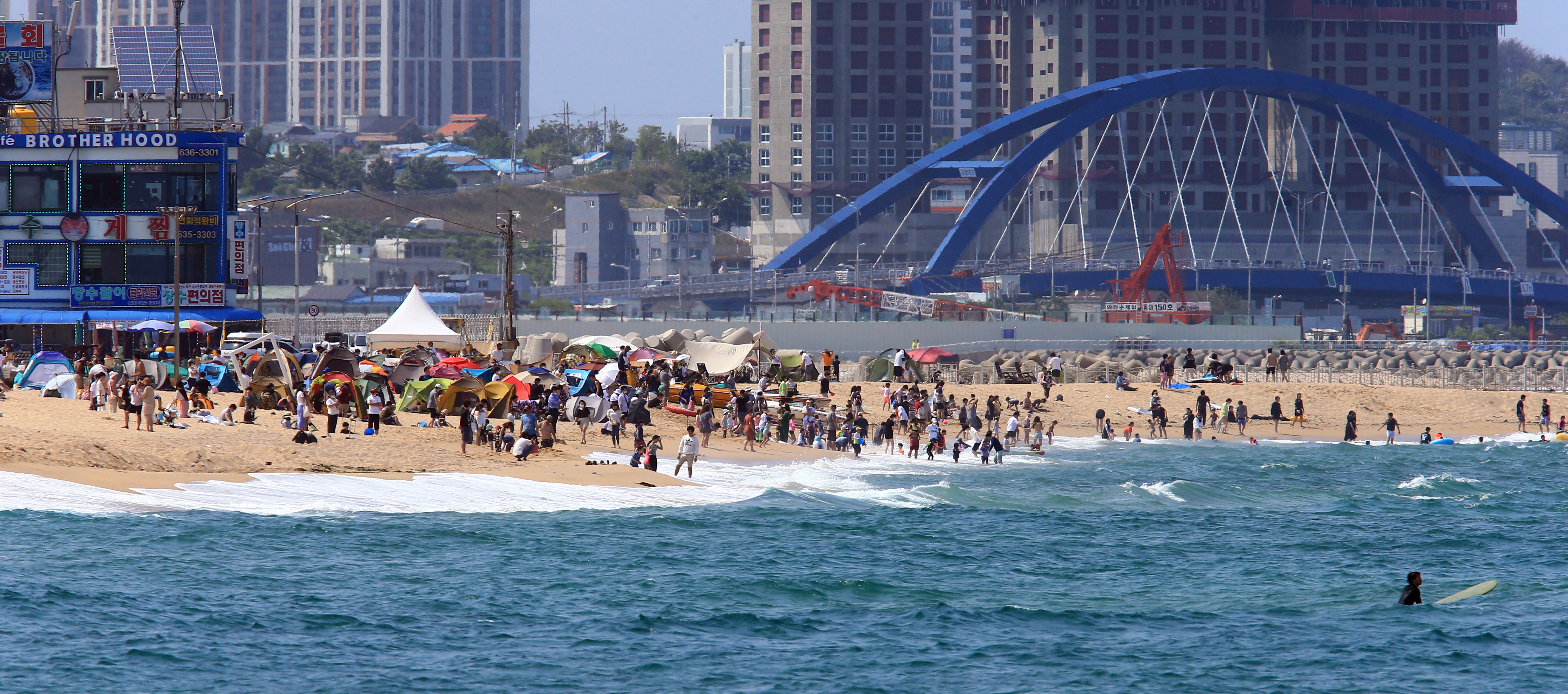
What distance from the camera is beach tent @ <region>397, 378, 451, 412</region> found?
40906 mm

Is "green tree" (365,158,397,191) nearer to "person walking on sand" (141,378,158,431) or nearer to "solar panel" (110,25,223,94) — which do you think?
"solar panel" (110,25,223,94)

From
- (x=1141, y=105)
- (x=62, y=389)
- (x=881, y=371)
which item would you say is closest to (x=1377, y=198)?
(x=1141, y=105)

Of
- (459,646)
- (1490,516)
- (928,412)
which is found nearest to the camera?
(459,646)

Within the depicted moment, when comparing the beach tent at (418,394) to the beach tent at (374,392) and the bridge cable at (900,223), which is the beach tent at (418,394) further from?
the bridge cable at (900,223)

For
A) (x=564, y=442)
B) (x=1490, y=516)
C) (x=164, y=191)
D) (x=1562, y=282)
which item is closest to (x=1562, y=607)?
(x=1490, y=516)

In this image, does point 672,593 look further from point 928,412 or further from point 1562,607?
point 928,412

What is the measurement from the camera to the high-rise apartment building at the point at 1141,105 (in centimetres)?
15425

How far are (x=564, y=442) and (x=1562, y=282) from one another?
398ft

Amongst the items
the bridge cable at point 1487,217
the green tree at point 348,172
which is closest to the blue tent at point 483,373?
the bridge cable at point 1487,217

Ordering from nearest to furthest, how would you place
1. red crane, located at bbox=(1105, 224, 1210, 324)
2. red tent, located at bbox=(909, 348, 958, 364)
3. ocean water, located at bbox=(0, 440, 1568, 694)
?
ocean water, located at bbox=(0, 440, 1568, 694) → red tent, located at bbox=(909, 348, 958, 364) → red crane, located at bbox=(1105, 224, 1210, 324)

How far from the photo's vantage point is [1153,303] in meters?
96.2

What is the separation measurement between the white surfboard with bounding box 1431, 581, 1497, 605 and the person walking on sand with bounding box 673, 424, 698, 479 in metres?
15.7

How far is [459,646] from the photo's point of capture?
2306 cm

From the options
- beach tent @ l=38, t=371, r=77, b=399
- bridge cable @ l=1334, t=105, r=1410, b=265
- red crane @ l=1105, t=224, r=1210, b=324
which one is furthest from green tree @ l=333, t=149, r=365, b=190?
beach tent @ l=38, t=371, r=77, b=399
